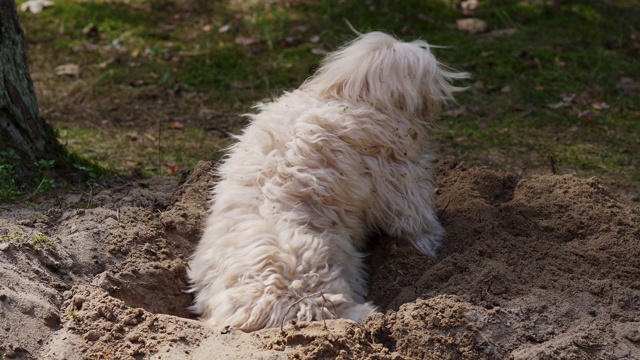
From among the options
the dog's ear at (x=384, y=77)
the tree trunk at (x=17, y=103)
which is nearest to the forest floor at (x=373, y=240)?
the tree trunk at (x=17, y=103)

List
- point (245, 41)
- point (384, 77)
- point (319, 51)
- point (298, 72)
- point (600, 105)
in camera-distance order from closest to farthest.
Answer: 1. point (384, 77)
2. point (600, 105)
3. point (298, 72)
4. point (319, 51)
5. point (245, 41)

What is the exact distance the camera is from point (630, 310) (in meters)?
3.62

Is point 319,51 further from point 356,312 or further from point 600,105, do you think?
point 356,312

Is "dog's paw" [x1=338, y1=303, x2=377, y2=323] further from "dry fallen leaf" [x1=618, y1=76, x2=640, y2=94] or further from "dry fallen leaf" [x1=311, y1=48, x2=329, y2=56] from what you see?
"dry fallen leaf" [x1=618, y1=76, x2=640, y2=94]

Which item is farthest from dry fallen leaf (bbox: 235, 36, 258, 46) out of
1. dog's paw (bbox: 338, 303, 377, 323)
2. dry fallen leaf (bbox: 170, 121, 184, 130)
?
dog's paw (bbox: 338, 303, 377, 323)

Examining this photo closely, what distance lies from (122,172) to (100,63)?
2.99m

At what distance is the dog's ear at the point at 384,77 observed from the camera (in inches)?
180

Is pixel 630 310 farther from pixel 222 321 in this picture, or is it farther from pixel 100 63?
pixel 100 63

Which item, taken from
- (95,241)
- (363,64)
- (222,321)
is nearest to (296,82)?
(363,64)

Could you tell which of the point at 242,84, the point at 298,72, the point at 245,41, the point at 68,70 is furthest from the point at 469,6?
the point at 68,70

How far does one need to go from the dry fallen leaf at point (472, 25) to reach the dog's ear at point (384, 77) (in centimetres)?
458

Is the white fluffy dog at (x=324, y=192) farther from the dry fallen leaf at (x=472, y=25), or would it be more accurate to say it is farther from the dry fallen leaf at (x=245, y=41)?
the dry fallen leaf at (x=472, y=25)

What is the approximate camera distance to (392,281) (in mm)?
4188

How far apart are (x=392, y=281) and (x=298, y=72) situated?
4365 millimetres
